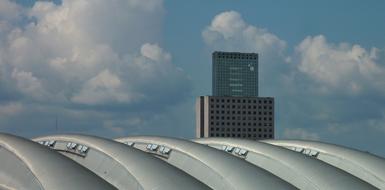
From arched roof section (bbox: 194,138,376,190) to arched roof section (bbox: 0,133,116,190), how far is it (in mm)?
13705

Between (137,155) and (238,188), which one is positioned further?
(137,155)

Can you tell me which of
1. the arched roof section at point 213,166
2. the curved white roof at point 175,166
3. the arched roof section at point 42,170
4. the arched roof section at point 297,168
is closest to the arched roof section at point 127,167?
the curved white roof at point 175,166

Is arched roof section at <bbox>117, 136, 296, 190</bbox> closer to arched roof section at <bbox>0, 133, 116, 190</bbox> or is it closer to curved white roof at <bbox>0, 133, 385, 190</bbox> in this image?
curved white roof at <bbox>0, 133, 385, 190</bbox>

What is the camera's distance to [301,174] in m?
39.8

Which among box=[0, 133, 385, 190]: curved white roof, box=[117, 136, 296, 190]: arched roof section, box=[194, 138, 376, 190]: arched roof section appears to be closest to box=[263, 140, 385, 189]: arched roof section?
box=[0, 133, 385, 190]: curved white roof

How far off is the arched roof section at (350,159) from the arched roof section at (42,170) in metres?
19.1

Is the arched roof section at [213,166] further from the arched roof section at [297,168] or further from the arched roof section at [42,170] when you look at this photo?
the arched roof section at [42,170]

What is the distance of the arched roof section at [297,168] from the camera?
125 feet

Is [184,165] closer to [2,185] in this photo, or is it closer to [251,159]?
[251,159]

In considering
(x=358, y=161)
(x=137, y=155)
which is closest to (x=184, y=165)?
(x=137, y=155)

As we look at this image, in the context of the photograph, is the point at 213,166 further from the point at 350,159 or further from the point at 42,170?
the point at 42,170

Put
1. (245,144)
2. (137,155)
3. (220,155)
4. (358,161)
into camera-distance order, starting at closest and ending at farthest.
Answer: (137,155)
(220,155)
(358,161)
(245,144)

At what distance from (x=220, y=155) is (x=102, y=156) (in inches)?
278

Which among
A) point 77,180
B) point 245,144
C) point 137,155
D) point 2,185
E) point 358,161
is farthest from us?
point 245,144
